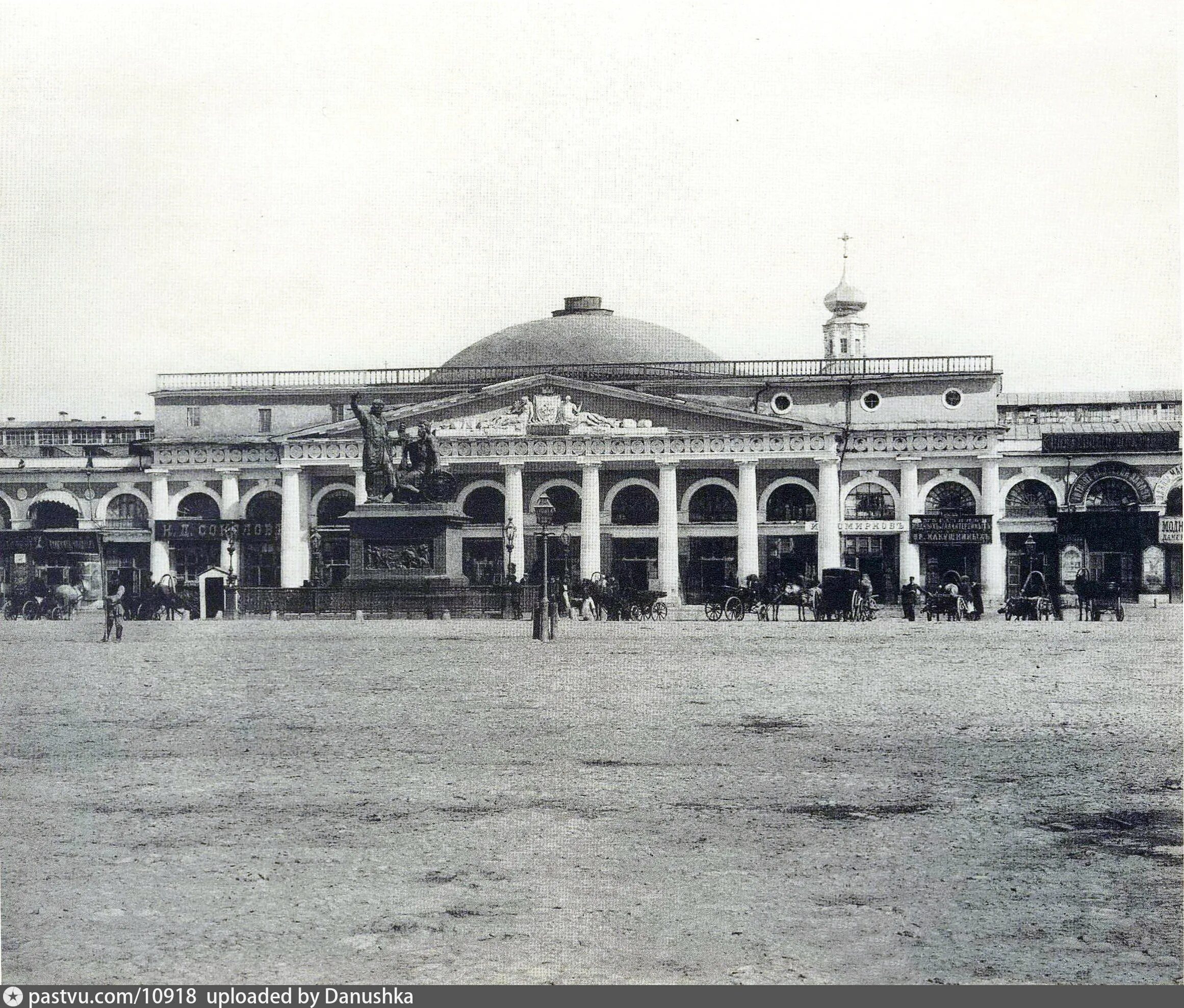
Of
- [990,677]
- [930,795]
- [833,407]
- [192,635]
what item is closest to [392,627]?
[192,635]

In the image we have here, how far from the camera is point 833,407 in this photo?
50875 millimetres

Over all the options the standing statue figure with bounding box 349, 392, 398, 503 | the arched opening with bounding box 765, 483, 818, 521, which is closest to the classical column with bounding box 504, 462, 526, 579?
the arched opening with bounding box 765, 483, 818, 521

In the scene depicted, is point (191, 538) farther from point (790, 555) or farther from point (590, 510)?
point (790, 555)

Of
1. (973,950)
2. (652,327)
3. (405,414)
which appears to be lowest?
(973,950)

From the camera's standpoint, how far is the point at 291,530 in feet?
160

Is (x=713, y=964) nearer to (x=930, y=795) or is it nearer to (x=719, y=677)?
(x=930, y=795)

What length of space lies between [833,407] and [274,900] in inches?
1790

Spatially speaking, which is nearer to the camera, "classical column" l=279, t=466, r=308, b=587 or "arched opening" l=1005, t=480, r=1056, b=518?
"arched opening" l=1005, t=480, r=1056, b=518

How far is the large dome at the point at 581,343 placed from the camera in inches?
2217

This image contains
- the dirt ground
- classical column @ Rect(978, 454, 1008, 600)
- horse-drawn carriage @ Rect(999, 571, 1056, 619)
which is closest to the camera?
the dirt ground

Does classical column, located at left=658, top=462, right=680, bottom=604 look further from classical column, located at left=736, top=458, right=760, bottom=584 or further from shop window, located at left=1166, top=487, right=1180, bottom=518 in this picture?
shop window, located at left=1166, top=487, right=1180, bottom=518

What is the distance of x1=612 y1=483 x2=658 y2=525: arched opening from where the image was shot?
50.0m

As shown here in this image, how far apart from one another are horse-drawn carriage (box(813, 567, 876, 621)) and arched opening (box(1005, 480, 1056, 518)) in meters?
16.6

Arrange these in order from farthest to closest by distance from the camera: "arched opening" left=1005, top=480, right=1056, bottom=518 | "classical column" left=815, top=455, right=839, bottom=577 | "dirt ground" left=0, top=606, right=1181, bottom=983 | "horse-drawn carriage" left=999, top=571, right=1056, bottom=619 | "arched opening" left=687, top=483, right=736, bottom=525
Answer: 1. "arched opening" left=687, top=483, right=736, bottom=525
2. "classical column" left=815, top=455, right=839, bottom=577
3. "arched opening" left=1005, top=480, right=1056, bottom=518
4. "horse-drawn carriage" left=999, top=571, right=1056, bottom=619
5. "dirt ground" left=0, top=606, right=1181, bottom=983
